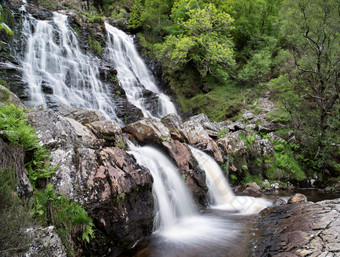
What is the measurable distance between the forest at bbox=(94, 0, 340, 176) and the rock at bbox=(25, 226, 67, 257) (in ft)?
→ 41.6

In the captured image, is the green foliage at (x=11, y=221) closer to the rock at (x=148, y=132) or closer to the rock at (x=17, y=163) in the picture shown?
the rock at (x=17, y=163)

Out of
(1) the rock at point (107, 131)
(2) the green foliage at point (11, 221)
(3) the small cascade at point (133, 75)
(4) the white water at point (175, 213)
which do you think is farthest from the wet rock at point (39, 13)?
(2) the green foliage at point (11, 221)

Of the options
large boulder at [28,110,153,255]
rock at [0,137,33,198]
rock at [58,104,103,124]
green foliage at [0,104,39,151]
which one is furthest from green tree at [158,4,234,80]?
rock at [0,137,33,198]

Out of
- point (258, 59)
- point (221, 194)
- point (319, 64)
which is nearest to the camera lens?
point (221, 194)

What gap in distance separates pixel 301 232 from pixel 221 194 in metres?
4.50

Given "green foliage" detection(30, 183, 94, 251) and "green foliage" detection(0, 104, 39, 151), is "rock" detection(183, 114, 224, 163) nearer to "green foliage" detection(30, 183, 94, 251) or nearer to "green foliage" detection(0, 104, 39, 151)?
"green foliage" detection(30, 183, 94, 251)

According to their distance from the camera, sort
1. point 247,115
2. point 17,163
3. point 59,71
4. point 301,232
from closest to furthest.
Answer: point 17,163, point 301,232, point 59,71, point 247,115

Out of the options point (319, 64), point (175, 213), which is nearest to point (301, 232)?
point (175, 213)

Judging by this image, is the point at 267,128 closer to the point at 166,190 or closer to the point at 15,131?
the point at 166,190

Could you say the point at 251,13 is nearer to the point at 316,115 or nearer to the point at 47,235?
the point at 316,115

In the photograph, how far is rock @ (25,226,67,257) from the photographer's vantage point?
327 cm

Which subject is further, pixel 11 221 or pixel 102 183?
pixel 102 183

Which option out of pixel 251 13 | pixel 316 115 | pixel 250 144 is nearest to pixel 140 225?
pixel 250 144

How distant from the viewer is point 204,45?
17328 mm
